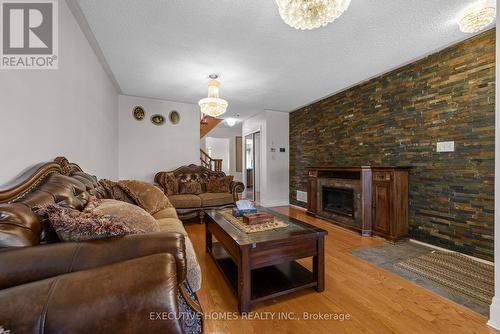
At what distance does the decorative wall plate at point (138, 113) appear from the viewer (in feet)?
14.1

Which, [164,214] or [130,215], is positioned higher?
[130,215]

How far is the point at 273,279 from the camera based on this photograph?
69.0 inches

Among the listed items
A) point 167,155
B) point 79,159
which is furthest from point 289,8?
point 167,155

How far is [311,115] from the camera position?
4.73 meters

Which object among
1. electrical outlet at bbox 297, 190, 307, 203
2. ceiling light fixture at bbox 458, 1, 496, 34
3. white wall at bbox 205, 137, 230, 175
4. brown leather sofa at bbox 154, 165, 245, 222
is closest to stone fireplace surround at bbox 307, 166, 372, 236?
electrical outlet at bbox 297, 190, 307, 203

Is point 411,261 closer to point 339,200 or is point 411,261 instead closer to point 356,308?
point 356,308

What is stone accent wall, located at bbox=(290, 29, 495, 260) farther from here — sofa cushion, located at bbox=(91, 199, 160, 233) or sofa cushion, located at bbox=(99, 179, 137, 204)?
sofa cushion, located at bbox=(99, 179, 137, 204)

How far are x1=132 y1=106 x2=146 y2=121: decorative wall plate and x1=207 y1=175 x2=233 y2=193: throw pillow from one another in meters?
1.93

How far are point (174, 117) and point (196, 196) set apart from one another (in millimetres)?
1939

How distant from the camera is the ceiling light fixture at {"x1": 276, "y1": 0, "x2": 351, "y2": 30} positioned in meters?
1.40

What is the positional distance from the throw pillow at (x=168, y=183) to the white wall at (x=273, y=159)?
2160 mm

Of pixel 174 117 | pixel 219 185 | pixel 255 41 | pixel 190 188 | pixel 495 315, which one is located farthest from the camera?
pixel 174 117

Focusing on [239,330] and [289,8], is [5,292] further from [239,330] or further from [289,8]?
[289,8]

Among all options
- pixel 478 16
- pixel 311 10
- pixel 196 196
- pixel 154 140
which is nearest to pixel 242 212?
pixel 311 10
